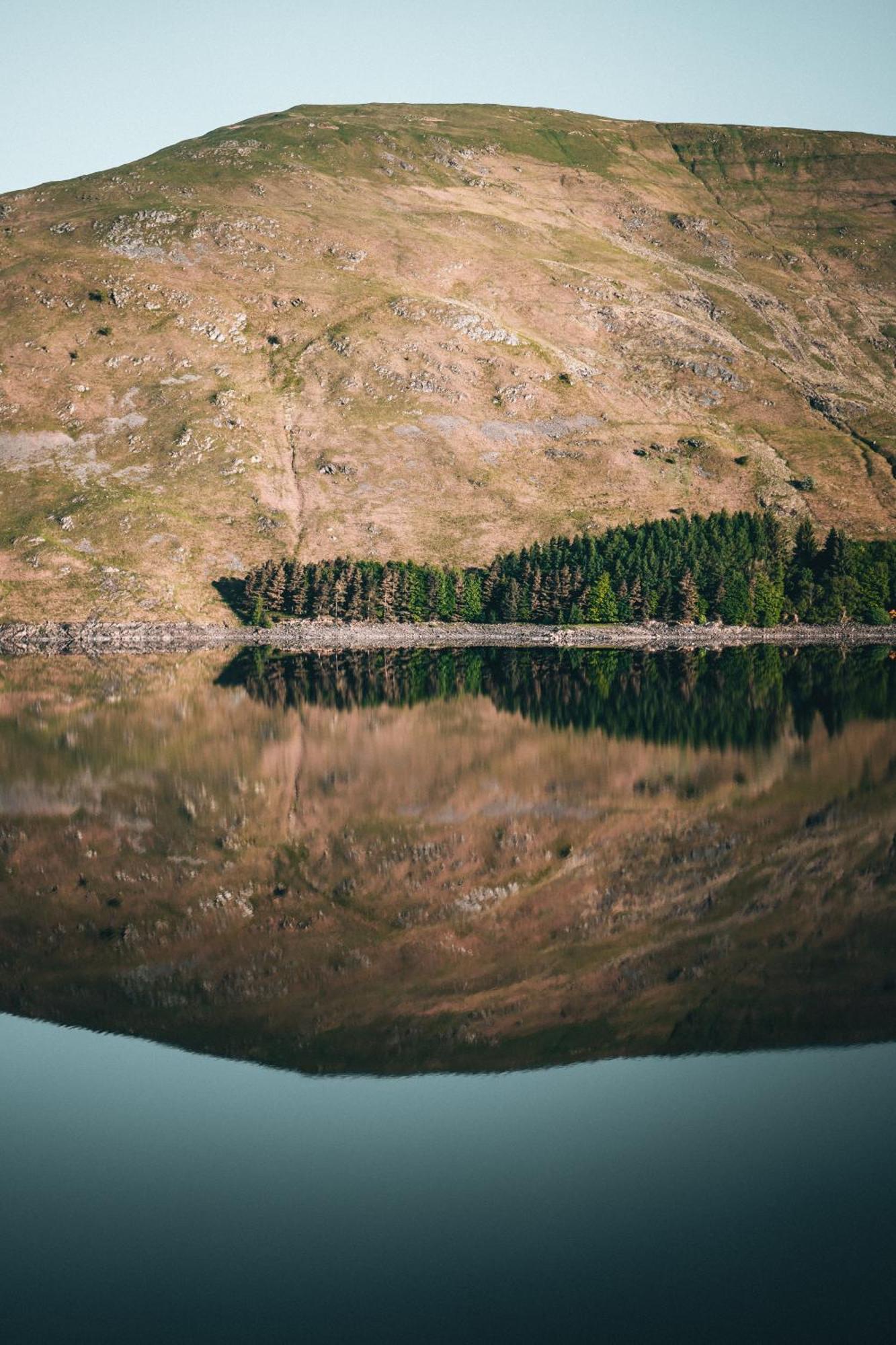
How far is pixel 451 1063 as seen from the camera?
85.9 feet

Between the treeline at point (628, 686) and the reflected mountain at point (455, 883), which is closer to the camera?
the reflected mountain at point (455, 883)

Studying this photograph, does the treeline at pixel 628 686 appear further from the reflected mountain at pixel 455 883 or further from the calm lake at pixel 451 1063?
the calm lake at pixel 451 1063

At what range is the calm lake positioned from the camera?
59.6 ft

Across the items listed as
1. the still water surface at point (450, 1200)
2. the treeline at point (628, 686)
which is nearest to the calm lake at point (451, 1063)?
the still water surface at point (450, 1200)

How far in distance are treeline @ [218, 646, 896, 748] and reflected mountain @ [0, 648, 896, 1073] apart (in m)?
1.27

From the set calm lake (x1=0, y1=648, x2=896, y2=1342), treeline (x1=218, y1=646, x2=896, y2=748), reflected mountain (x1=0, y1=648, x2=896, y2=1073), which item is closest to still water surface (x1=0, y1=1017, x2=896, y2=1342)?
calm lake (x1=0, y1=648, x2=896, y2=1342)

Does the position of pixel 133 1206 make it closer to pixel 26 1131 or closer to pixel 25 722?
pixel 26 1131

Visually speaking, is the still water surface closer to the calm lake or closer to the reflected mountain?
the calm lake

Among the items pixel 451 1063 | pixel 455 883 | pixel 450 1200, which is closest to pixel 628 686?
pixel 455 883

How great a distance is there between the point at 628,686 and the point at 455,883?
8212 centimetres

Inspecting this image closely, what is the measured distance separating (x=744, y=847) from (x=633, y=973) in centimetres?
1729

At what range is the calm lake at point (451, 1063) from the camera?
18.2 meters

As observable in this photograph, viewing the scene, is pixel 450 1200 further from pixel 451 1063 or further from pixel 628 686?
pixel 628 686

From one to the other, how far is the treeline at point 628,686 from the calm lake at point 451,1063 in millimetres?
27607
